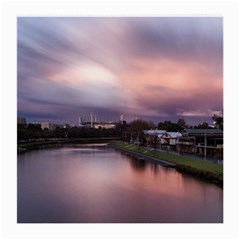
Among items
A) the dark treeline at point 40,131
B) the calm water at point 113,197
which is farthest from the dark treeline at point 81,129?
the calm water at point 113,197

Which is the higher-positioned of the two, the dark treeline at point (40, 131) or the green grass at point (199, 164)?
the dark treeline at point (40, 131)

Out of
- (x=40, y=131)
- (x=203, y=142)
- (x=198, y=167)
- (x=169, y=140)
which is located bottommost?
(x=198, y=167)

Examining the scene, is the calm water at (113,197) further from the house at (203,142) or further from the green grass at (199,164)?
the house at (203,142)

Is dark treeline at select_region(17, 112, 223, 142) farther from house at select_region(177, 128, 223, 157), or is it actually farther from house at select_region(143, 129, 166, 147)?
house at select_region(143, 129, 166, 147)

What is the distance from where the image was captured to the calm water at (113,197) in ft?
11.9

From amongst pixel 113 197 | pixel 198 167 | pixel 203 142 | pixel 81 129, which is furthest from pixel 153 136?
pixel 113 197

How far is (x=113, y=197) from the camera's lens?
14.4 ft

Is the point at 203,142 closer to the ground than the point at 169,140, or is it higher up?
higher up

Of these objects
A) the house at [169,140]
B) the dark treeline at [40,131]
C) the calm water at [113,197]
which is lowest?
the calm water at [113,197]

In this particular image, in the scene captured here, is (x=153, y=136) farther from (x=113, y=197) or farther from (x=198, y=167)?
(x=113, y=197)

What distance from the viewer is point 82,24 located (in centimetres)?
360

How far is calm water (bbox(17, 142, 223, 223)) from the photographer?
3633 millimetres
